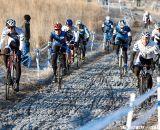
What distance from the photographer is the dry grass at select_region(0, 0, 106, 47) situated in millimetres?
23453

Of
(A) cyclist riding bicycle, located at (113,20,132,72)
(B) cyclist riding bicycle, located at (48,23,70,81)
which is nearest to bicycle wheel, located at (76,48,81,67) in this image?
(A) cyclist riding bicycle, located at (113,20,132,72)

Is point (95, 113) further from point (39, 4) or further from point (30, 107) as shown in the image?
point (39, 4)

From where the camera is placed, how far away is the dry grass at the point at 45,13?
2345 cm

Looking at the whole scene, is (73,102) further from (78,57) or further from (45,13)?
(45,13)

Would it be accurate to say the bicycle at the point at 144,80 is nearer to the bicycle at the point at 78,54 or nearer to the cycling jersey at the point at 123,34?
the cycling jersey at the point at 123,34

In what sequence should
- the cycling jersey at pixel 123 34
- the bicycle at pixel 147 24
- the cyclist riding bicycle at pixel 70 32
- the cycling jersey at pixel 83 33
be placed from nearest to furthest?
the cycling jersey at pixel 123 34 → the cyclist riding bicycle at pixel 70 32 → the cycling jersey at pixel 83 33 → the bicycle at pixel 147 24

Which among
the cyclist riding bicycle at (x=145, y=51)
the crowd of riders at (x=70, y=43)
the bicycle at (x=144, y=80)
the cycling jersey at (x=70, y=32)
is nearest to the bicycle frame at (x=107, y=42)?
the crowd of riders at (x=70, y=43)

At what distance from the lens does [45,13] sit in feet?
88.4

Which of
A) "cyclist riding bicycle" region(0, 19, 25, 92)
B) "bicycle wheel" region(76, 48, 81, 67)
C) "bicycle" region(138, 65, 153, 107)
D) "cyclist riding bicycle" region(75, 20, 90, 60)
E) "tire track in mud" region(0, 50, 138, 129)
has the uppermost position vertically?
"cyclist riding bicycle" region(0, 19, 25, 92)

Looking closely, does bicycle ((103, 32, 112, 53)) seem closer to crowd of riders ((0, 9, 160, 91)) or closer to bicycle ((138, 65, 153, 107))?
crowd of riders ((0, 9, 160, 91))

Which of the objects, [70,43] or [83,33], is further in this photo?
[83,33]

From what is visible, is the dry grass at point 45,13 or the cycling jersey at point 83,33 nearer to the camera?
the cycling jersey at point 83,33

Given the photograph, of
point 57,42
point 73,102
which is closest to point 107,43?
point 57,42

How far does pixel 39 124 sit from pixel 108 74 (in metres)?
7.78
